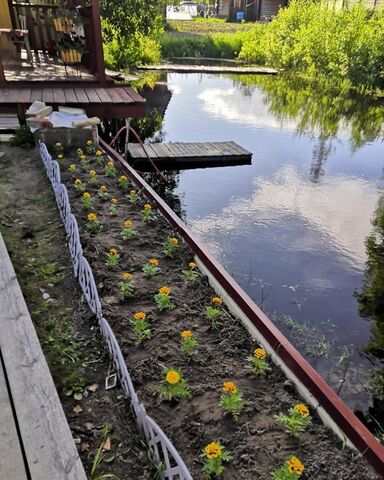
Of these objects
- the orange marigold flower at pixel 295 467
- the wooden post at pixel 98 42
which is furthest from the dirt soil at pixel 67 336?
the wooden post at pixel 98 42

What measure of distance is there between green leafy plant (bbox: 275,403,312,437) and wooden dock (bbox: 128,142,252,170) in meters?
6.10

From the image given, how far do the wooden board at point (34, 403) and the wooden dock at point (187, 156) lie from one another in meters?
5.40

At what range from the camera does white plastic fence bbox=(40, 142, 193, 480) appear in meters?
1.57

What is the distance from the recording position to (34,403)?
A: 1812 millimetres

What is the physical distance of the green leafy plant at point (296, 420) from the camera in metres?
1.94

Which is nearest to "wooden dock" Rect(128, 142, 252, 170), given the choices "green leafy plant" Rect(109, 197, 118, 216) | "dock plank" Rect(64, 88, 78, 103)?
"dock plank" Rect(64, 88, 78, 103)

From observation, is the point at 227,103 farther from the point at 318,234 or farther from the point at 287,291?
the point at 287,291

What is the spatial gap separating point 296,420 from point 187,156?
20.6ft

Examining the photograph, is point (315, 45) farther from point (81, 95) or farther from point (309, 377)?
point (309, 377)

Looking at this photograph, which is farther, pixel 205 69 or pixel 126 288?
pixel 205 69

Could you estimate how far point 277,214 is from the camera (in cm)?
605

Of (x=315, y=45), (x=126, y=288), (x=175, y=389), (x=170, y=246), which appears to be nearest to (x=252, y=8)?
(x=315, y=45)

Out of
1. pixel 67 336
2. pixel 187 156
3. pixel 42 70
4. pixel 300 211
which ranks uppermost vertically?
pixel 42 70

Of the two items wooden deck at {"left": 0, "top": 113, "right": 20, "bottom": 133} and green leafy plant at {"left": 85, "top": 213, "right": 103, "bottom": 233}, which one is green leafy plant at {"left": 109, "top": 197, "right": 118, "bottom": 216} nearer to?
green leafy plant at {"left": 85, "top": 213, "right": 103, "bottom": 233}
